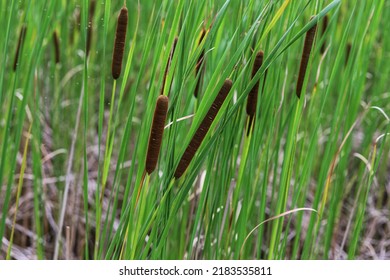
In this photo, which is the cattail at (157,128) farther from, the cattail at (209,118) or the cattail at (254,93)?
the cattail at (254,93)

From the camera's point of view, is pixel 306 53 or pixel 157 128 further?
pixel 306 53

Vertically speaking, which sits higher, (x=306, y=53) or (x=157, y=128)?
(x=306, y=53)

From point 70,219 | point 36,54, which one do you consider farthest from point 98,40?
point 36,54

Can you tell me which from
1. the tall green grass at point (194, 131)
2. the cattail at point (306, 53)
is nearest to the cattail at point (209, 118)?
the tall green grass at point (194, 131)

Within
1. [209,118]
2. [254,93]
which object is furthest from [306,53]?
[209,118]

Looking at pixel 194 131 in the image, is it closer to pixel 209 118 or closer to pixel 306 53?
pixel 209 118
